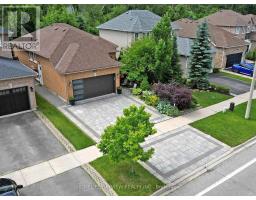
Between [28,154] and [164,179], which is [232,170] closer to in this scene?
[164,179]

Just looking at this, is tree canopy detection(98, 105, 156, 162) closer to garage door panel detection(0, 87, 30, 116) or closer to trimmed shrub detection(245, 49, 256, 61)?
garage door panel detection(0, 87, 30, 116)

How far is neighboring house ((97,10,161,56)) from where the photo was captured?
38156 mm

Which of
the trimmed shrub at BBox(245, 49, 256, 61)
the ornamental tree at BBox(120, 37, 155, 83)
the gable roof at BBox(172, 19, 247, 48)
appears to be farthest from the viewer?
the trimmed shrub at BBox(245, 49, 256, 61)

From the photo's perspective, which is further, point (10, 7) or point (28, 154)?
point (10, 7)

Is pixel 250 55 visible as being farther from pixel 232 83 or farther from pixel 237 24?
pixel 232 83

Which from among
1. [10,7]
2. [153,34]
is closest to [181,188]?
[153,34]

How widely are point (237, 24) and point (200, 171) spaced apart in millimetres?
39935

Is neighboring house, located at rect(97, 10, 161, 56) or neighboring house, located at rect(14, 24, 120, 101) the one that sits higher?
neighboring house, located at rect(97, 10, 161, 56)

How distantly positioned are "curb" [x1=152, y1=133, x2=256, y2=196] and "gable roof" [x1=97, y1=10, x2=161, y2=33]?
24097 millimetres

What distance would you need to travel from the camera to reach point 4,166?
1538 cm

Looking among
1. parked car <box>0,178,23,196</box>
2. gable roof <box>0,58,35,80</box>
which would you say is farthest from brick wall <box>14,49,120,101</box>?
parked car <box>0,178,23,196</box>

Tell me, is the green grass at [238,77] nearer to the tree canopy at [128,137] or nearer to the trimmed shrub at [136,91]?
the trimmed shrub at [136,91]

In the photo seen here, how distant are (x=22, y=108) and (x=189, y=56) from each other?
1972cm

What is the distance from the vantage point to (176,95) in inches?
896
